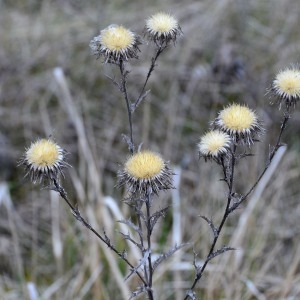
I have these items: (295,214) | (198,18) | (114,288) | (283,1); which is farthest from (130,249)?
(283,1)

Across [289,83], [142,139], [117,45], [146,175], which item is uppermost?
[142,139]

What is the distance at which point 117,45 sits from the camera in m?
1.21

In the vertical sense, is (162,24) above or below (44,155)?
above

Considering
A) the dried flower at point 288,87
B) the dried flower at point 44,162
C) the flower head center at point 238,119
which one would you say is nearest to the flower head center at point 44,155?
the dried flower at point 44,162

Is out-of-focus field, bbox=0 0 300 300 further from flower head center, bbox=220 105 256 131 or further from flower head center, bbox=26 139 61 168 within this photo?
flower head center, bbox=220 105 256 131

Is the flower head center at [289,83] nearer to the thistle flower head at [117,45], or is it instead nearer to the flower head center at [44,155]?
the thistle flower head at [117,45]

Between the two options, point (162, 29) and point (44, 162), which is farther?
point (162, 29)

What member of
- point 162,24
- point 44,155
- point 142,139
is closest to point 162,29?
point 162,24

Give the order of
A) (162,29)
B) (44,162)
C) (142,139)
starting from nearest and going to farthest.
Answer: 1. (44,162)
2. (162,29)
3. (142,139)

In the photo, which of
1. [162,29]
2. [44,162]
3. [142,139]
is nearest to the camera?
[44,162]

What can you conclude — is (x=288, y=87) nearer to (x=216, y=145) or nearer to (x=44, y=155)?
(x=216, y=145)

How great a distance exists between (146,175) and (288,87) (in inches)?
13.7

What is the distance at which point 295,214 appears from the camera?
8.13ft

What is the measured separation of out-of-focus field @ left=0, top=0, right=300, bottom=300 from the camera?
84.3 inches
